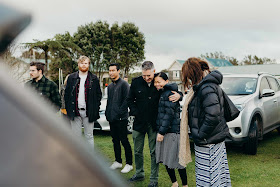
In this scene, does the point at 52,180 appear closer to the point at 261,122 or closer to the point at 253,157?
the point at 253,157

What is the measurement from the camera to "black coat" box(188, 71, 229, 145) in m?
2.99

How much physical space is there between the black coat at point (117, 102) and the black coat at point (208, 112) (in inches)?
83.1

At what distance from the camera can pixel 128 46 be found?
36.2 m

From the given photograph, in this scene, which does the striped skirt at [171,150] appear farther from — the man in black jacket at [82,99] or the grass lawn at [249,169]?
the man in black jacket at [82,99]

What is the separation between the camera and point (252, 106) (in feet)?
19.5

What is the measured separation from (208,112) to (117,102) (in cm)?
244

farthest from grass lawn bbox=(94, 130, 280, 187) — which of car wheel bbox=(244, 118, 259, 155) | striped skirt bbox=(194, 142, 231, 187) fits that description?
striped skirt bbox=(194, 142, 231, 187)

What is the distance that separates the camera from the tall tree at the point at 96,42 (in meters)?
35.3

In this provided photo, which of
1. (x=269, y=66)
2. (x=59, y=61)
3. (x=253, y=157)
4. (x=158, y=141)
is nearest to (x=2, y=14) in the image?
(x=158, y=141)

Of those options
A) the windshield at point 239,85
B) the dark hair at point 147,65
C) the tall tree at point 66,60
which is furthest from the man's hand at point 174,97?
the tall tree at point 66,60

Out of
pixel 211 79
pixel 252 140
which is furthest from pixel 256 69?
pixel 211 79

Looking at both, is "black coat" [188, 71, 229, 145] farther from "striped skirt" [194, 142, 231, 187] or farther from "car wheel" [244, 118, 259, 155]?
"car wheel" [244, 118, 259, 155]

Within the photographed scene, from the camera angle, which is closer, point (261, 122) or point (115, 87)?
point (115, 87)

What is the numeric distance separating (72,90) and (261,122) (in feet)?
14.0
